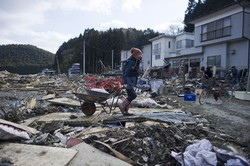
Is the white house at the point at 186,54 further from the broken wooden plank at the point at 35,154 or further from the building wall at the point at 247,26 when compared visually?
→ the broken wooden plank at the point at 35,154

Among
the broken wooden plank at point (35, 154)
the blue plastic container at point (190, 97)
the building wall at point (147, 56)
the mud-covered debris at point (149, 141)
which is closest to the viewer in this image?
the broken wooden plank at point (35, 154)

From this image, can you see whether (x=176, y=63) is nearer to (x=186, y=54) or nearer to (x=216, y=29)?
(x=186, y=54)

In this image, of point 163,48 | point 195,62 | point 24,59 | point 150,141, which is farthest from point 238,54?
point 24,59

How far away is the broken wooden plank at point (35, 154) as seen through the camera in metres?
2.89

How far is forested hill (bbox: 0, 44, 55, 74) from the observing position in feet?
237

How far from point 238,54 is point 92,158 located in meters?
21.0

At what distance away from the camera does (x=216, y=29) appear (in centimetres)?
2212

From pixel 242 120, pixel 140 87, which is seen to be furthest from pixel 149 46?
pixel 242 120

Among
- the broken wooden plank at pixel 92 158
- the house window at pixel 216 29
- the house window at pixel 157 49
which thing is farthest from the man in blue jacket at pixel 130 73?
the house window at pixel 157 49

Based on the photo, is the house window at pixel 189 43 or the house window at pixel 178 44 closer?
the house window at pixel 189 43

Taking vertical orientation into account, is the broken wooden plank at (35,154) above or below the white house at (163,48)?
below

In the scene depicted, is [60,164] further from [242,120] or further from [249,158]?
[242,120]

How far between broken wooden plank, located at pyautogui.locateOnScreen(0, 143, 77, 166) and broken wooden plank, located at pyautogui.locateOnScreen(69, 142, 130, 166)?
0.10m

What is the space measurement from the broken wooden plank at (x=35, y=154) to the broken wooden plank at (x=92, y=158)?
102mm
